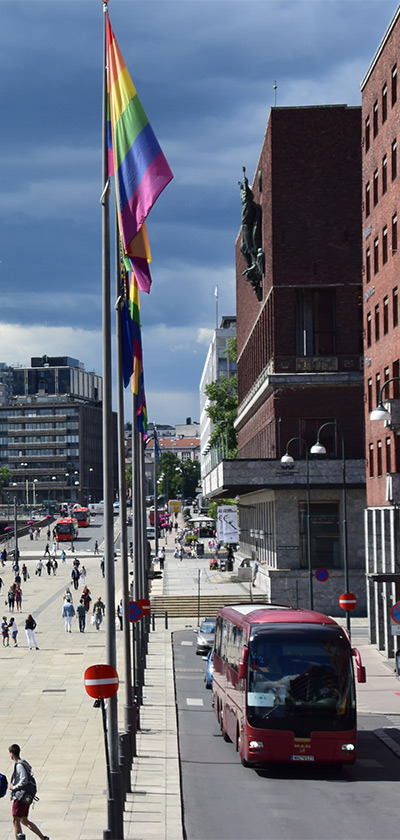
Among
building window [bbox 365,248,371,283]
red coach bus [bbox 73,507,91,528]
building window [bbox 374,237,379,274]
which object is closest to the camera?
building window [bbox 374,237,379,274]

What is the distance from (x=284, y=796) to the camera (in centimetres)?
2083

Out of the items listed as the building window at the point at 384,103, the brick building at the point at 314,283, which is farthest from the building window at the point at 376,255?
the brick building at the point at 314,283

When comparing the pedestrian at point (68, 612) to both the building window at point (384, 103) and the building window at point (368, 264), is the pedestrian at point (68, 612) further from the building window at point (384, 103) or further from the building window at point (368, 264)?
the building window at point (384, 103)

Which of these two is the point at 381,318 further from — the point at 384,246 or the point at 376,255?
the point at 376,255

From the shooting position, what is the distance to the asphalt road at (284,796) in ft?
59.2

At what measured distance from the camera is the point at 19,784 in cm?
1716

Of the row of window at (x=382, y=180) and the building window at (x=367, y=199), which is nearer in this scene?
the row of window at (x=382, y=180)

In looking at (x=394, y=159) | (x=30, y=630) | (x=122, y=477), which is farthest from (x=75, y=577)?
(x=122, y=477)

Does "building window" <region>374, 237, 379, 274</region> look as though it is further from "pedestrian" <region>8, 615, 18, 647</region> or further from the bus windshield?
the bus windshield

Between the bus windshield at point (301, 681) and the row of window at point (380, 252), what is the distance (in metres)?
23.3

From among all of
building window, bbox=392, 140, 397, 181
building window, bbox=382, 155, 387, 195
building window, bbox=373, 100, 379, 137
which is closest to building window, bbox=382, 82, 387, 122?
building window, bbox=373, 100, 379, 137

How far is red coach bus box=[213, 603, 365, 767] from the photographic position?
21.9 meters

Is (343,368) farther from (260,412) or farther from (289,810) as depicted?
(289,810)

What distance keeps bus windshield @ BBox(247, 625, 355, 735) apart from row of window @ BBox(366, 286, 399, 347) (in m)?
22.2
